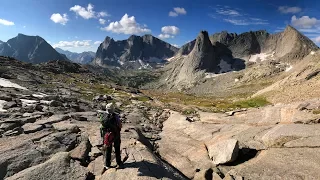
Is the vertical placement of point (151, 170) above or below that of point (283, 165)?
below

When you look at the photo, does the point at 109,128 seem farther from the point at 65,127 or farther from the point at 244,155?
the point at 244,155

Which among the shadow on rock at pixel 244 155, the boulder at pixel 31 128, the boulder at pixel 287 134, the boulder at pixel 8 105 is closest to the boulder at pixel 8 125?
the boulder at pixel 31 128

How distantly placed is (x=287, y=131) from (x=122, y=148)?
12568 mm

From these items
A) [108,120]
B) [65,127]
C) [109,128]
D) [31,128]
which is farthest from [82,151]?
[31,128]

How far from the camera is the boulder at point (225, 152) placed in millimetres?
18312

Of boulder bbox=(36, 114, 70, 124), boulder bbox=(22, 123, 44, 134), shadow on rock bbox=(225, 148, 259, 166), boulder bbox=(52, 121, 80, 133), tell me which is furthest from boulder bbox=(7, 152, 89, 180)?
boulder bbox=(36, 114, 70, 124)

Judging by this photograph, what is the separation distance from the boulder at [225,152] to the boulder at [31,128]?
46.4 feet

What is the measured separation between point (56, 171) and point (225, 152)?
11.0 meters

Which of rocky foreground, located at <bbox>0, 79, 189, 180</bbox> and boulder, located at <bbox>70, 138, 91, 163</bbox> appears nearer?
rocky foreground, located at <bbox>0, 79, 189, 180</bbox>

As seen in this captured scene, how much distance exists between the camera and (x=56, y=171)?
48.0 feet

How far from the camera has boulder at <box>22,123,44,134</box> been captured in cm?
2180

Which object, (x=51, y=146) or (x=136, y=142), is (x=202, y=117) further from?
(x=51, y=146)

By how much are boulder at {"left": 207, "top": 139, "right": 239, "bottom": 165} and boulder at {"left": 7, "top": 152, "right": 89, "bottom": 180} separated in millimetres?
8980

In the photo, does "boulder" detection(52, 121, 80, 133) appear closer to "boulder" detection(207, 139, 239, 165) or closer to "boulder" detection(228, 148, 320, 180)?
"boulder" detection(207, 139, 239, 165)
